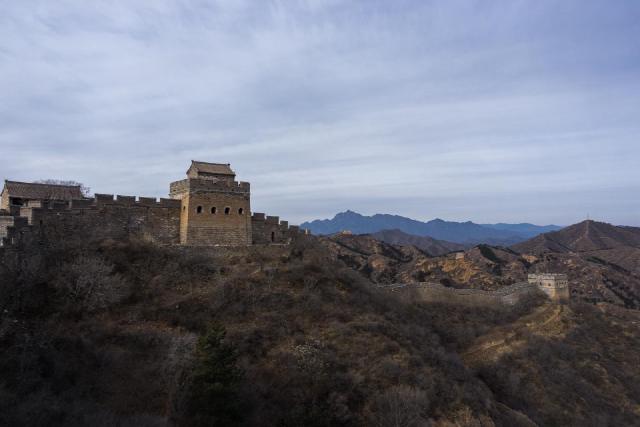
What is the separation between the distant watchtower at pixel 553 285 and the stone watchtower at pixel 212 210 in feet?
92.5

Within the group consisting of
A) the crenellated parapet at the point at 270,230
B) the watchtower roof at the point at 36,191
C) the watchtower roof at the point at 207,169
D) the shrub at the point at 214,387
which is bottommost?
the shrub at the point at 214,387

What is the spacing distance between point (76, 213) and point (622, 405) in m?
30.0

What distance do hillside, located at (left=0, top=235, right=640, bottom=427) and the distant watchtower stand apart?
34.6ft

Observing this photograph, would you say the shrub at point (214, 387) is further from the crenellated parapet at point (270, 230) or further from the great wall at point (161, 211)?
the crenellated parapet at point (270, 230)

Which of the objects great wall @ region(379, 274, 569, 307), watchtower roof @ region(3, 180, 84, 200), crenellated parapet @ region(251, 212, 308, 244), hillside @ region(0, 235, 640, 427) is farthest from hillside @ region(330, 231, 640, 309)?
watchtower roof @ region(3, 180, 84, 200)

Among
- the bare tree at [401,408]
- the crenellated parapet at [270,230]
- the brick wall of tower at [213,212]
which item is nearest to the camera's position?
the bare tree at [401,408]

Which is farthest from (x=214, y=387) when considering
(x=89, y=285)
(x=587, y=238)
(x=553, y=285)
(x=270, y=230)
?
(x=587, y=238)

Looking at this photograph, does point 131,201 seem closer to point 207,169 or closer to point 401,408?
point 207,169

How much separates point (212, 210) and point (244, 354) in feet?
27.0

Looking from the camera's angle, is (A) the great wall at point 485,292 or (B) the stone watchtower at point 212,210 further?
(A) the great wall at point 485,292

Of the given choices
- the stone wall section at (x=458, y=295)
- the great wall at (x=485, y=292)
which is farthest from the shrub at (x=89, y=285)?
the stone wall section at (x=458, y=295)

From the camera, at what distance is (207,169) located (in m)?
24.5

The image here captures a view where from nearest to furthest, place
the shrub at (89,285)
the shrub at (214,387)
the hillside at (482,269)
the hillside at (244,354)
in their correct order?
the shrub at (214,387) < the hillside at (244,354) < the shrub at (89,285) < the hillside at (482,269)

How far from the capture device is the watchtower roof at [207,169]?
24.2 m
